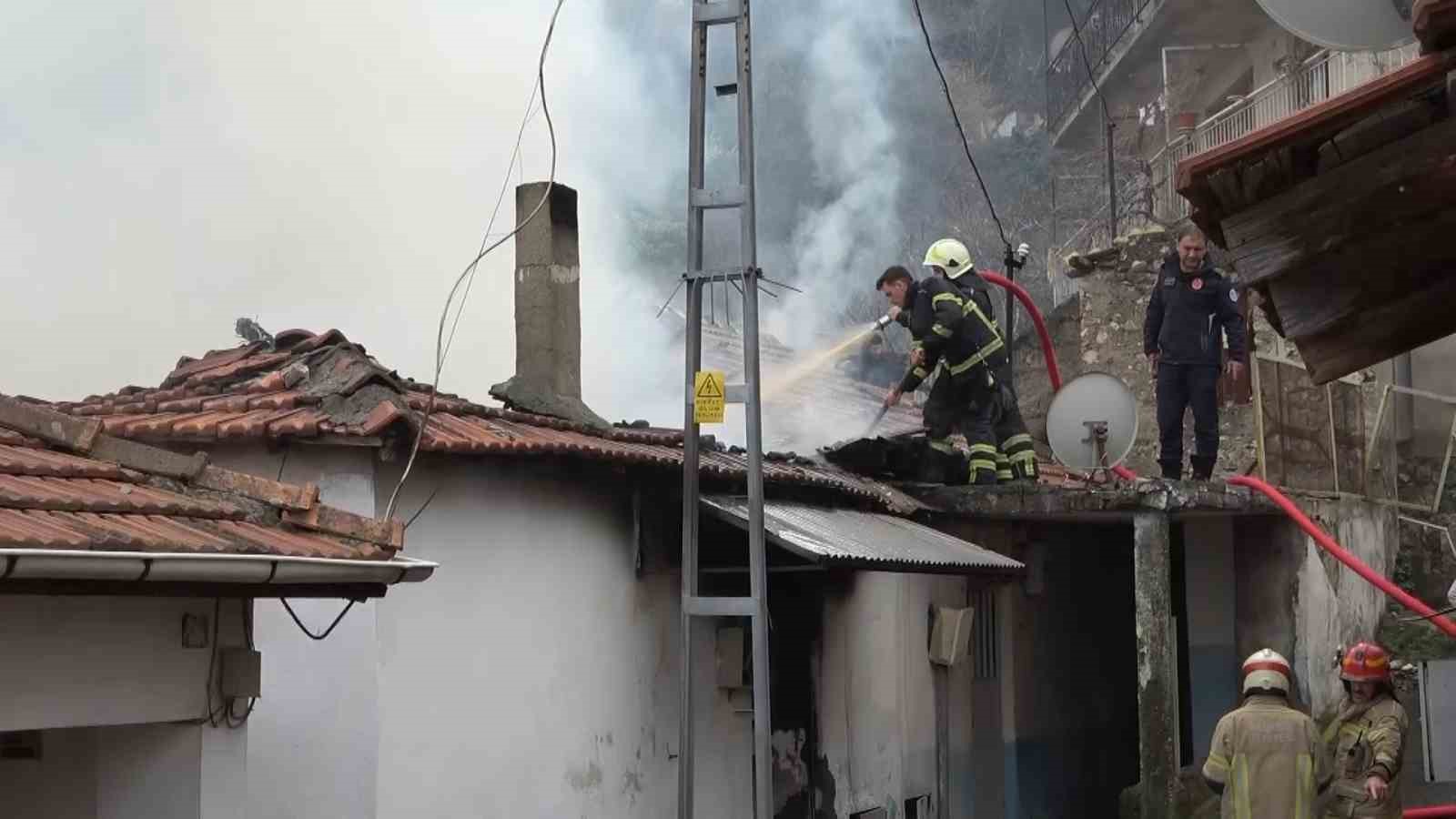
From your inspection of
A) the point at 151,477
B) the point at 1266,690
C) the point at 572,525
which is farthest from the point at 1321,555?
the point at 151,477

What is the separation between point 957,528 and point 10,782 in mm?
8354

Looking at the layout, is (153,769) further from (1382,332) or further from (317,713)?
(1382,332)

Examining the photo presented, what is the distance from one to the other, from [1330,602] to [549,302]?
642 cm

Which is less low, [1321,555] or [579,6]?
[579,6]

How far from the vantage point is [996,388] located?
554 inches

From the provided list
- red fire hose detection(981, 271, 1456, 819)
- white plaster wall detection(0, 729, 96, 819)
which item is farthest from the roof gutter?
red fire hose detection(981, 271, 1456, 819)

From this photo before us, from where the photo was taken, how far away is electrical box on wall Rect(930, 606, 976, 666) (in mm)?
13547

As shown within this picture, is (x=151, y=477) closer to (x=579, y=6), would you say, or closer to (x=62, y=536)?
(x=62, y=536)

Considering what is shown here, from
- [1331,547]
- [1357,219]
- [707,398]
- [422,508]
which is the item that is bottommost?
[1331,547]

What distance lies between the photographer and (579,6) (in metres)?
27.0

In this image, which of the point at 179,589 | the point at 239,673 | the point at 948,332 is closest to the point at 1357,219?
the point at 179,589

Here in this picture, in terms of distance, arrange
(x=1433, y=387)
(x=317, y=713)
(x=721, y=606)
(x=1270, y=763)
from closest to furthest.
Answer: (x=317, y=713) < (x=1270, y=763) < (x=721, y=606) < (x=1433, y=387)

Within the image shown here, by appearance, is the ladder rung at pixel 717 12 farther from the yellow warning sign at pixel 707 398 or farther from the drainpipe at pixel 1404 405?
the drainpipe at pixel 1404 405

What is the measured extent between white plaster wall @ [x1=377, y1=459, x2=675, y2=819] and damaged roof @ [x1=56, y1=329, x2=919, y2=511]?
0.30 meters
